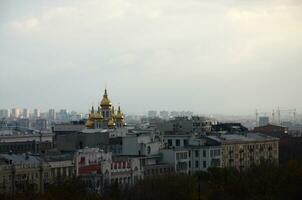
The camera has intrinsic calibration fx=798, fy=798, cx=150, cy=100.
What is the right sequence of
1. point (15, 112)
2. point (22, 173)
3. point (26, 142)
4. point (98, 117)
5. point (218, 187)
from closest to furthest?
point (218, 187) < point (22, 173) < point (26, 142) < point (98, 117) < point (15, 112)

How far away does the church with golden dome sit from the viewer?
1532 inches

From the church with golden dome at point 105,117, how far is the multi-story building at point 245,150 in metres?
6.95

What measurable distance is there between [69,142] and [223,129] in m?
11.3

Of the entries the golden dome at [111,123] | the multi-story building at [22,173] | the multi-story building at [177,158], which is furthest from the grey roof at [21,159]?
the golden dome at [111,123]

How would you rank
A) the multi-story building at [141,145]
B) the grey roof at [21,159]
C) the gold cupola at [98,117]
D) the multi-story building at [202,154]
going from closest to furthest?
the grey roof at [21,159]
the multi-story building at [141,145]
the multi-story building at [202,154]
the gold cupola at [98,117]

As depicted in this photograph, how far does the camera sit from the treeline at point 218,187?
71.3 feet

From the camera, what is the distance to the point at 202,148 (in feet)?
101

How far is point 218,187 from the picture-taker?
22.9 meters

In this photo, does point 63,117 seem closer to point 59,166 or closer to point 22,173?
point 59,166

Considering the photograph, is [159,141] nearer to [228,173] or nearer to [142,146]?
[142,146]

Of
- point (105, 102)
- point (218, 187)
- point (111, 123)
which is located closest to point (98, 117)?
point (111, 123)

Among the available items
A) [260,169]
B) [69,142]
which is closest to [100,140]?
[69,142]

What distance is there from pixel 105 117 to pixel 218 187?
707 inches

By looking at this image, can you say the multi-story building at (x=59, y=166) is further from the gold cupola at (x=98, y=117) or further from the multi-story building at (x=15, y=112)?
the multi-story building at (x=15, y=112)
